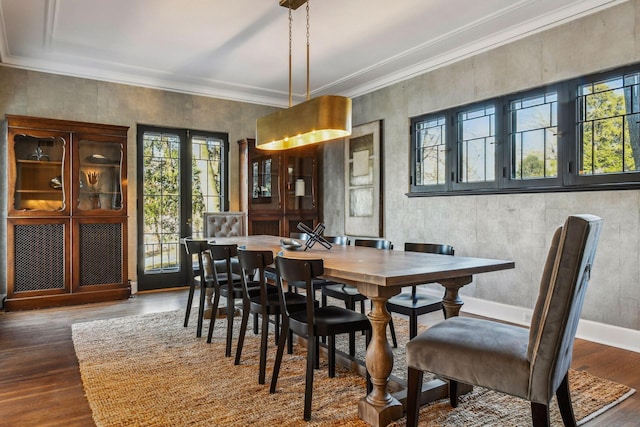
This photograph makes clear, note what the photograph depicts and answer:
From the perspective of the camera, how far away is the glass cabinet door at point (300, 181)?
643cm

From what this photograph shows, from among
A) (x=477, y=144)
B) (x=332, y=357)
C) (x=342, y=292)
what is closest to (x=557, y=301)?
(x=332, y=357)

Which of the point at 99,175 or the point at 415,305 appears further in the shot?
the point at 99,175

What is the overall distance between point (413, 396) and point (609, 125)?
115 inches

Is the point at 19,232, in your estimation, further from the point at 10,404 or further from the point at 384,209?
the point at 384,209

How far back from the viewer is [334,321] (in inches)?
89.2

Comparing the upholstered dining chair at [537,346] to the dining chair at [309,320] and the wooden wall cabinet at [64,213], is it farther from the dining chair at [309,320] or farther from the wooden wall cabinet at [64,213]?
the wooden wall cabinet at [64,213]

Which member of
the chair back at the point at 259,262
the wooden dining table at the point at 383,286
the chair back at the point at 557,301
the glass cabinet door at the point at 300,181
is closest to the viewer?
the chair back at the point at 557,301

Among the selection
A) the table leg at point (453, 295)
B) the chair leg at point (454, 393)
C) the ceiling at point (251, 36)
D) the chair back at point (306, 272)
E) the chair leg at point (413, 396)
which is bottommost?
the chair leg at point (454, 393)

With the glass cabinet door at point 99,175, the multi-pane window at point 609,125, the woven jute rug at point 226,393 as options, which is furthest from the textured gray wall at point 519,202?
the glass cabinet door at point 99,175

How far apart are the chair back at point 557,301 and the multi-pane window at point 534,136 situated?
2.51 metres

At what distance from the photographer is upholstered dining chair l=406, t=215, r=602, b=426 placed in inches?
59.5

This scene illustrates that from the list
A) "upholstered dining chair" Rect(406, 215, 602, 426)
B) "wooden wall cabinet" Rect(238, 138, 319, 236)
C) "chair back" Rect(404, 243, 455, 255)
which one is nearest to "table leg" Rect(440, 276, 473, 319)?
"upholstered dining chair" Rect(406, 215, 602, 426)

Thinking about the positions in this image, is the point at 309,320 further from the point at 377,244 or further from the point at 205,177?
the point at 205,177

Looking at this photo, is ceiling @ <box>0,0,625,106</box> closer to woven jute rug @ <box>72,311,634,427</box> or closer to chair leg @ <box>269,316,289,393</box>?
chair leg @ <box>269,316,289,393</box>
